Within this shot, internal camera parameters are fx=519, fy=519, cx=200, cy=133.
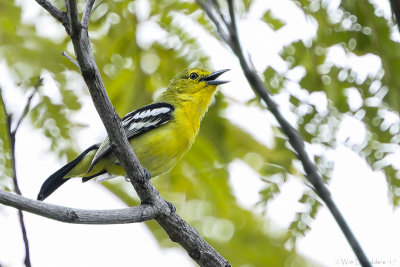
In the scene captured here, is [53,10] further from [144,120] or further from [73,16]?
[144,120]

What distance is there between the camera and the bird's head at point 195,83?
546cm

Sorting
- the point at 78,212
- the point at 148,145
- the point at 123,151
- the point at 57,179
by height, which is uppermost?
the point at 148,145

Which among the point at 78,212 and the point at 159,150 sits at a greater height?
the point at 159,150

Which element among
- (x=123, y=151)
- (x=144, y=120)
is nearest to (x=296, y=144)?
(x=123, y=151)

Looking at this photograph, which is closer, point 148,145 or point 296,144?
point 296,144

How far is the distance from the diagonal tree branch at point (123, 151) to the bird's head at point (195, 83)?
7.02ft

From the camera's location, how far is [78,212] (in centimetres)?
259

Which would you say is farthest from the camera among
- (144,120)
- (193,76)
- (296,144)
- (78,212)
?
(193,76)

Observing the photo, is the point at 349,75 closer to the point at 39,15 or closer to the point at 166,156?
the point at 166,156

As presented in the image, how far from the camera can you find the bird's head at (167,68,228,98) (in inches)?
215

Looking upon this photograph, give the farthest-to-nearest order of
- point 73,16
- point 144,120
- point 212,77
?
point 212,77
point 144,120
point 73,16

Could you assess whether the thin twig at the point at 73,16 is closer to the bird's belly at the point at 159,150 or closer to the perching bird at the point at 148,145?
the perching bird at the point at 148,145

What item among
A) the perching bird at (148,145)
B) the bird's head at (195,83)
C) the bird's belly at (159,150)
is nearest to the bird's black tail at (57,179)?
the perching bird at (148,145)

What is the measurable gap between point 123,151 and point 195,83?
2737 millimetres
